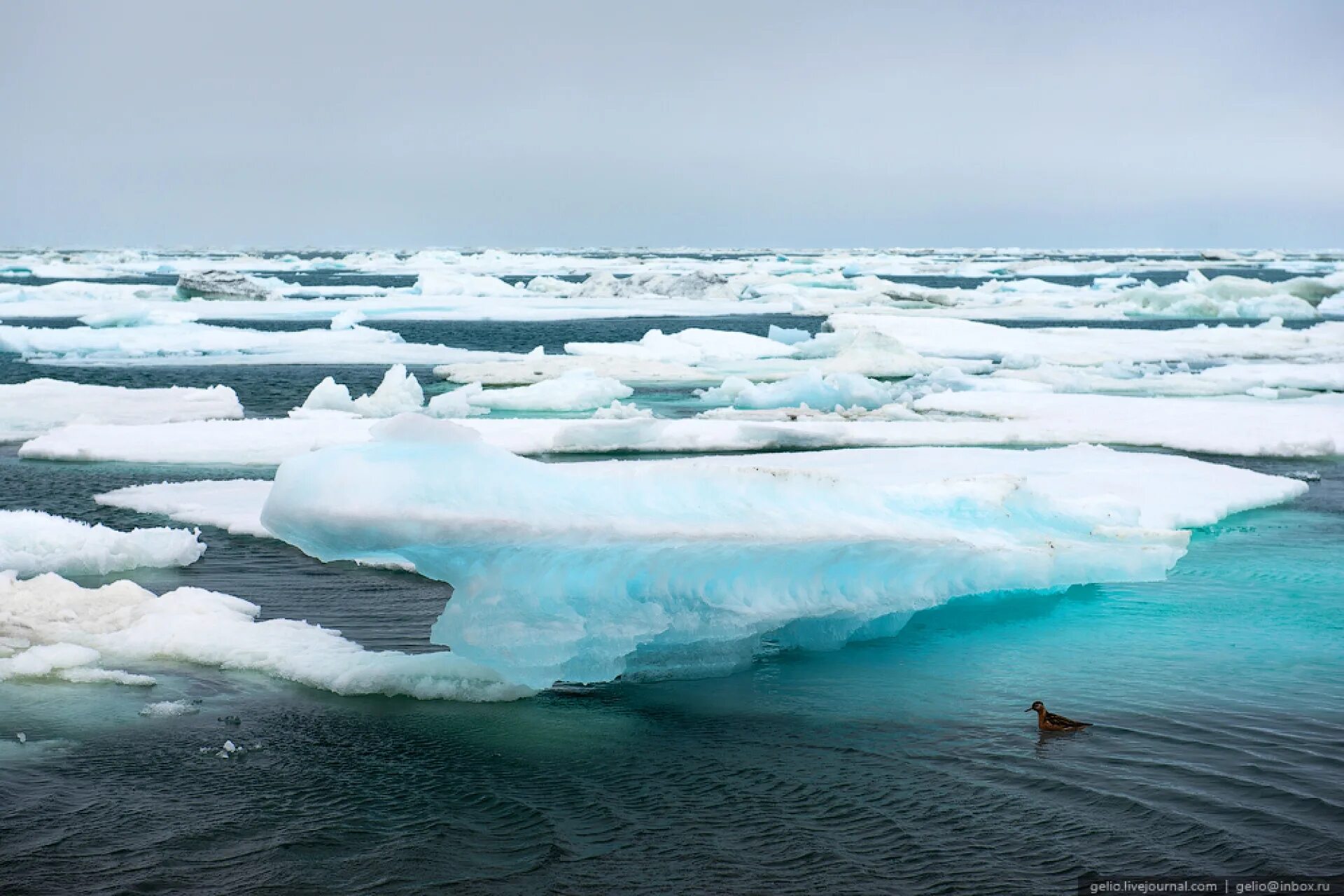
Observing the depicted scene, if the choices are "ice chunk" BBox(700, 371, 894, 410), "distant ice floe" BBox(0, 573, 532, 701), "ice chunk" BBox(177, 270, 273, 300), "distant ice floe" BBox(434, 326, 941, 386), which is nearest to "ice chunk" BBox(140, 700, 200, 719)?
"distant ice floe" BBox(0, 573, 532, 701)

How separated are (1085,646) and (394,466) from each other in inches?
147

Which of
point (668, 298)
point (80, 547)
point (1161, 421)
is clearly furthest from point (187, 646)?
point (668, 298)

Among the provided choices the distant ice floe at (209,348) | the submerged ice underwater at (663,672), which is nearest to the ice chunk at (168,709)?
the submerged ice underwater at (663,672)

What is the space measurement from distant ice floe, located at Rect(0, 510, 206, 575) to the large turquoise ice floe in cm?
275

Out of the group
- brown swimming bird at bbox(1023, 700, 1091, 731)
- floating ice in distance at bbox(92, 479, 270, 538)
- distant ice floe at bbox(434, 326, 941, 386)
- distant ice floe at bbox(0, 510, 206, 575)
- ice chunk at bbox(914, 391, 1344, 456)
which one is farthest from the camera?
distant ice floe at bbox(434, 326, 941, 386)

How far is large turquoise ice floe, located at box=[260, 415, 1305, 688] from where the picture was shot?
5.70m

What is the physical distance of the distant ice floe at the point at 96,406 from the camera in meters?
14.5

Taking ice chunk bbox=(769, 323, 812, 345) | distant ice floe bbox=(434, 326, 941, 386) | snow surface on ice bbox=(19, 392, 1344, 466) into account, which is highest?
ice chunk bbox=(769, 323, 812, 345)

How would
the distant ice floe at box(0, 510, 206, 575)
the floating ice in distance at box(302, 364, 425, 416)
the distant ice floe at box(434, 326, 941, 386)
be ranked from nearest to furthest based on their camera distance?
the distant ice floe at box(0, 510, 206, 575) < the floating ice in distance at box(302, 364, 425, 416) < the distant ice floe at box(434, 326, 941, 386)

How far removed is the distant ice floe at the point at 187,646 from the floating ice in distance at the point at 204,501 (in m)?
2.24

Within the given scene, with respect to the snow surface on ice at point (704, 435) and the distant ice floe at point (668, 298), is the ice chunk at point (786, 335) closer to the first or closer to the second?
the distant ice floe at point (668, 298)

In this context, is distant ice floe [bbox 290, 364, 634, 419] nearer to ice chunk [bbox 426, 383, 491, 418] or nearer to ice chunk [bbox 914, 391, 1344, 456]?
ice chunk [bbox 426, 383, 491, 418]

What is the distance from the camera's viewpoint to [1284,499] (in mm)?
10695

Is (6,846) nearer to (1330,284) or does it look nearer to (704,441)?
(704,441)
